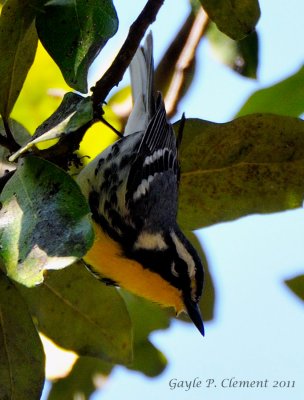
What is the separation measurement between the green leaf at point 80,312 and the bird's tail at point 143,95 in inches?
30.6

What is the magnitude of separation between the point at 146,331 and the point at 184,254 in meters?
0.30

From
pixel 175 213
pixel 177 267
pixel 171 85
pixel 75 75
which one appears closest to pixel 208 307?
pixel 177 267

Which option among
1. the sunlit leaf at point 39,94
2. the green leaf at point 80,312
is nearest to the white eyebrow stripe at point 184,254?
the green leaf at point 80,312

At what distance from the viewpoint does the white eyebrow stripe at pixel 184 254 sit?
7.88 feet

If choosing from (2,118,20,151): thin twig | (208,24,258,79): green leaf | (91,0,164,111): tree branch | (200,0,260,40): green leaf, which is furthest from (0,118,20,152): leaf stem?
(208,24,258,79): green leaf

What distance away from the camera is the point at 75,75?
1.68 m

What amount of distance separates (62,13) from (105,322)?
3.26 feet

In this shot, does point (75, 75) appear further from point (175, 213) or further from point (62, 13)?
point (175, 213)

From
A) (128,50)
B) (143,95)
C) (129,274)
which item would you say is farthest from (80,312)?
(143,95)

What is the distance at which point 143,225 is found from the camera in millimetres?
2574

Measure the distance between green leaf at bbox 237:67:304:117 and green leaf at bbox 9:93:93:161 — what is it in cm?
103

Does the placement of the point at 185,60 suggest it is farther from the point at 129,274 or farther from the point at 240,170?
the point at 129,274

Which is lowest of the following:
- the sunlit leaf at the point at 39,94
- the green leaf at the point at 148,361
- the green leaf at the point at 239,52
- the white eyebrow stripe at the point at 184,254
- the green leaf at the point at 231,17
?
the green leaf at the point at 148,361

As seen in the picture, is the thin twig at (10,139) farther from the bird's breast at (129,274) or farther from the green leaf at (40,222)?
the bird's breast at (129,274)
